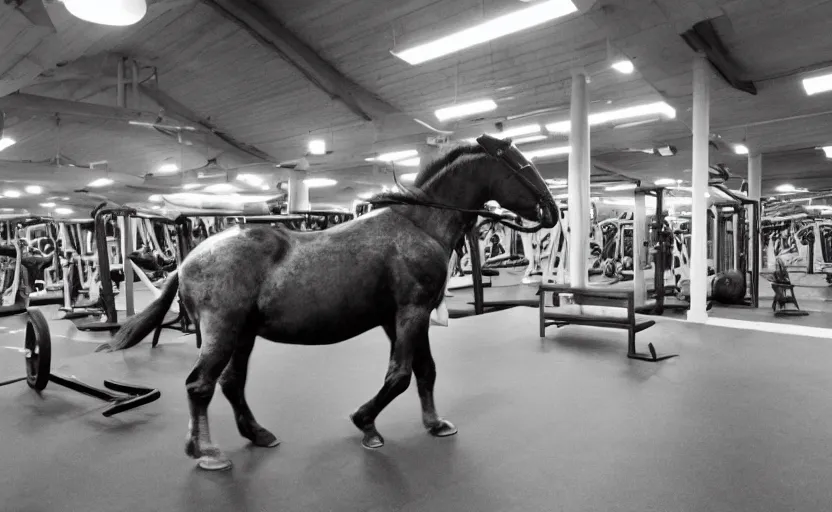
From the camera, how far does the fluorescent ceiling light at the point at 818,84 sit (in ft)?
23.3

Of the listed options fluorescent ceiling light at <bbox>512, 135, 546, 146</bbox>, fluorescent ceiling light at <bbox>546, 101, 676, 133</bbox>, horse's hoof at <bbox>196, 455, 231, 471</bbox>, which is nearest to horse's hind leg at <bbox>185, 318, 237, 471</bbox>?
horse's hoof at <bbox>196, 455, 231, 471</bbox>

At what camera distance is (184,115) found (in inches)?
439

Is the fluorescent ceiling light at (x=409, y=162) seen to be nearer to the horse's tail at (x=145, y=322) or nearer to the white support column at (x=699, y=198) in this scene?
the white support column at (x=699, y=198)

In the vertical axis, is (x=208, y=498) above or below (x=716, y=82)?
below

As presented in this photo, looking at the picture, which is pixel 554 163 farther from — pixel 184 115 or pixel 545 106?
pixel 184 115

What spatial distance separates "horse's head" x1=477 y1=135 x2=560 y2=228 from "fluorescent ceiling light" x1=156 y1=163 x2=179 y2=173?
597 inches

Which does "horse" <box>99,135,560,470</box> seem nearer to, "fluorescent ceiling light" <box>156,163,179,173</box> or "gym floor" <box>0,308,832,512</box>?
"gym floor" <box>0,308,832,512</box>

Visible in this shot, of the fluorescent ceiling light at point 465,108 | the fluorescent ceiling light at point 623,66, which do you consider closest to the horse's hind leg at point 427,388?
the fluorescent ceiling light at point 623,66

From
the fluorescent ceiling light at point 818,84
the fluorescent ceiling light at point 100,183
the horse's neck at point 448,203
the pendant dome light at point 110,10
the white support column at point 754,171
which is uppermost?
the fluorescent ceiling light at point 818,84

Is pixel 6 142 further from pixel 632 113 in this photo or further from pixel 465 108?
pixel 632 113

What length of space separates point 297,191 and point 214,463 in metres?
12.8

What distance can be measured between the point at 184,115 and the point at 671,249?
11.0 metres

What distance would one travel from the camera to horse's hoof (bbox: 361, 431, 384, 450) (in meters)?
2.21

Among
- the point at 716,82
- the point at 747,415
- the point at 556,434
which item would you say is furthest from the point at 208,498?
the point at 716,82
